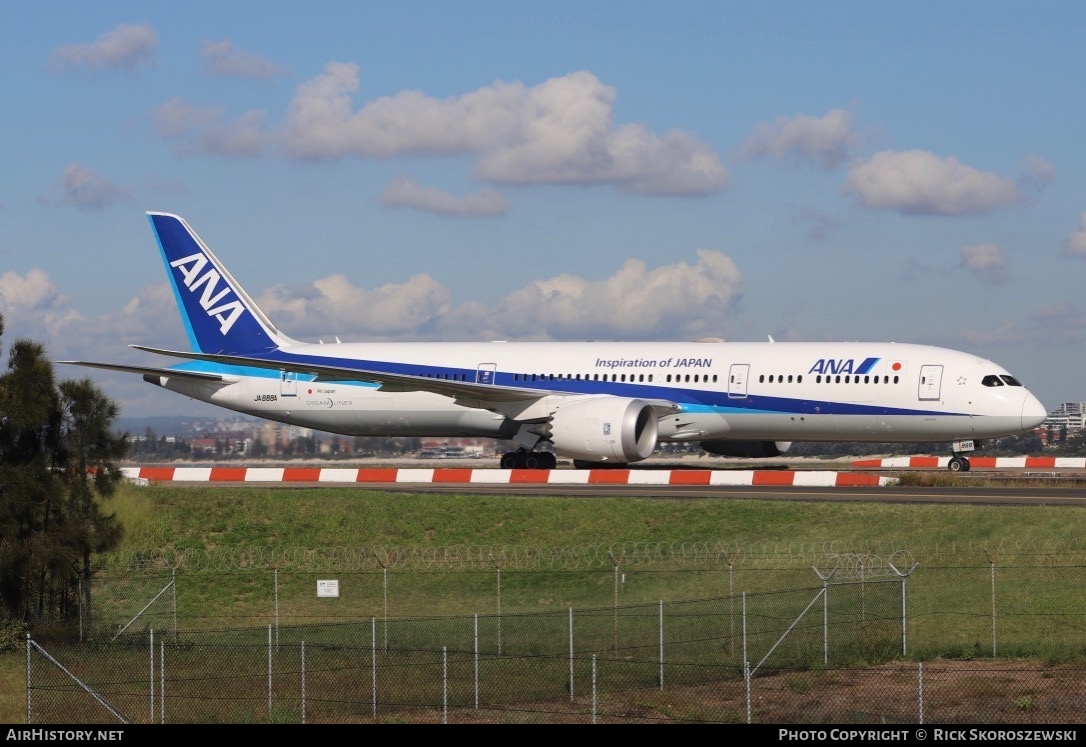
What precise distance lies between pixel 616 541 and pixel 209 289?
→ 26.5 meters

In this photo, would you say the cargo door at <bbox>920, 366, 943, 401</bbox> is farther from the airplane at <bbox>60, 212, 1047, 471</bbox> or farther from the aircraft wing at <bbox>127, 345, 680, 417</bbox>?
the aircraft wing at <bbox>127, 345, 680, 417</bbox>

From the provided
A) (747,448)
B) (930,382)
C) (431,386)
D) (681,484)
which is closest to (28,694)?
(681,484)

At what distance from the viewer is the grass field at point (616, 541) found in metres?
24.8

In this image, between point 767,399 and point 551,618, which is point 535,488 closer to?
point 767,399

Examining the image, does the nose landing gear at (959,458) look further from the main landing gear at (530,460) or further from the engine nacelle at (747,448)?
the main landing gear at (530,460)

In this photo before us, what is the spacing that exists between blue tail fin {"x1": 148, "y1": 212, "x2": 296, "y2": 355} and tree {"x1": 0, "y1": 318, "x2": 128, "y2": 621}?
86.4 feet

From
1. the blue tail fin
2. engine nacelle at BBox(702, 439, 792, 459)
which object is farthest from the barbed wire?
the blue tail fin

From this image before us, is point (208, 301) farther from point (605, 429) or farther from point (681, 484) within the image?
point (681, 484)

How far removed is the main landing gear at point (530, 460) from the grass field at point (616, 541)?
961cm

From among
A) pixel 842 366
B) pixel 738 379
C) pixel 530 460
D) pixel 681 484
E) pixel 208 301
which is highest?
pixel 208 301

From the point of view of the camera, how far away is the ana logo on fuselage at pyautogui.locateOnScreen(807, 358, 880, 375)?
142 feet

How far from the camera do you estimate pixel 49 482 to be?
84.6 ft
